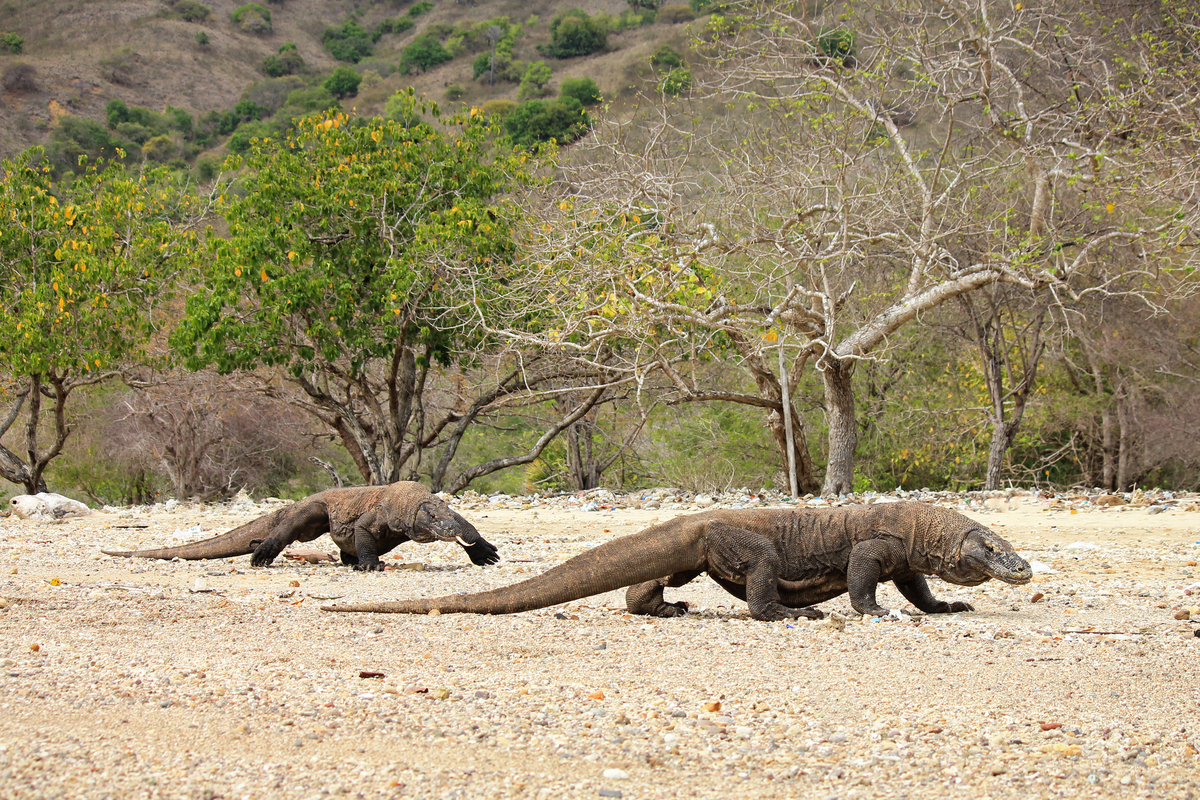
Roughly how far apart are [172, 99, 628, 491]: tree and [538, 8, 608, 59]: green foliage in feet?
209

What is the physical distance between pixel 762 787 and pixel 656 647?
6.15 feet

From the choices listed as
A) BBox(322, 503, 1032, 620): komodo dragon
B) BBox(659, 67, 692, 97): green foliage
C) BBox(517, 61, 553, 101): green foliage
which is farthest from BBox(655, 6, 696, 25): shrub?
BBox(322, 503, 1032, 620): komodo dragon

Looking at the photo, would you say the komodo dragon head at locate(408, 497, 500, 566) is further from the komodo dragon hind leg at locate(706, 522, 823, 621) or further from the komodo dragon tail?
the komodo dragon hind leg at locate(706, 522, 823, 621)

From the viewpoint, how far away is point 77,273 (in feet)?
48.4

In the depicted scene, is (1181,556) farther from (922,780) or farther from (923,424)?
(923,424)

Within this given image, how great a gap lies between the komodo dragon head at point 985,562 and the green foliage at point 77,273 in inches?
511

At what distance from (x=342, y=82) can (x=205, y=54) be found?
56.0ft

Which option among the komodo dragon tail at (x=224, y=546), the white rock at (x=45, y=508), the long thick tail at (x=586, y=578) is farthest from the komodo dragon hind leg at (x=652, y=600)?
the white rock at (x=45, y=508)

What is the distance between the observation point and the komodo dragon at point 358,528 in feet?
23.3

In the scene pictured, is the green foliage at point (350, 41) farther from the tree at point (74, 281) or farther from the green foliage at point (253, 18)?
the tree at point (74, 281)

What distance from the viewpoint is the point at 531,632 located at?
4.88m

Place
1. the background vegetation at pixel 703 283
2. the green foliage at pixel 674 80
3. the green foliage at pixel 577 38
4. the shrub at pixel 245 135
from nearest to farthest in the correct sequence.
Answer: the background vegetation at pixel 703 283 → the green foliage at pixel 674 80 → the shrub at pixel 245 135 → the green foliage at pixel 577 38

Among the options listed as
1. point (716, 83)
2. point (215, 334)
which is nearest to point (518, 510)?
point (215, 334)

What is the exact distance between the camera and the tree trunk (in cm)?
1396
